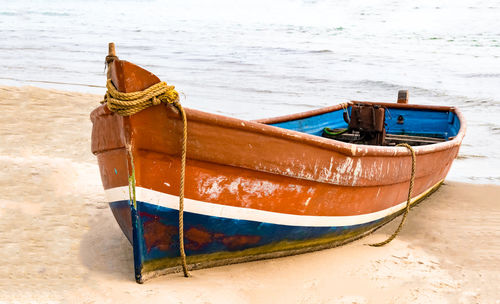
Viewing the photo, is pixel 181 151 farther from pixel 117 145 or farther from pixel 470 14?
pixel 470 14

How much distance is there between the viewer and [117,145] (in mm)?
3078

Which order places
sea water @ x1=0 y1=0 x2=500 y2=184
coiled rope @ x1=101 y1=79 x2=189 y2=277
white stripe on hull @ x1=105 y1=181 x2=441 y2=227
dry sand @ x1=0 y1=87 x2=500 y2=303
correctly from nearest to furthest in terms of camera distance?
coiled rope @ x1=101 y1=79 x2=189 y2=277 < white stripe on hull @ x1=105 y1=181 x2=441 y2=227 < dry sand @ x1=0 y1=87 x2=500 y2=303 < sea water @ x1=0 y1=0 x2=500 y2=184

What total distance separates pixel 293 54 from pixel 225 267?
65.9 feet

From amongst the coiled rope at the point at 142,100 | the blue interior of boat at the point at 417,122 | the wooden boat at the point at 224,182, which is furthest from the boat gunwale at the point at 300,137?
the blue interior of boat at the point at 417,122

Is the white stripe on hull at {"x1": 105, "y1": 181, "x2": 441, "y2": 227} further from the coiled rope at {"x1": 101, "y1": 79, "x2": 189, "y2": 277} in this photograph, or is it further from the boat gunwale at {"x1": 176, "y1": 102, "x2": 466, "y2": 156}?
the boat gunwale at {"x1": 176, "y1": 102, "x2": 466, "y2": 156}

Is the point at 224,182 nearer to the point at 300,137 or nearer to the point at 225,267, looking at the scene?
the point at 300,137

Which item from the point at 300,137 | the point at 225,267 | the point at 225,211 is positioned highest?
the point at 300,137

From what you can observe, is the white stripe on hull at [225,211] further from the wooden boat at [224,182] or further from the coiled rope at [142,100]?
the coiled rope at [142,100]

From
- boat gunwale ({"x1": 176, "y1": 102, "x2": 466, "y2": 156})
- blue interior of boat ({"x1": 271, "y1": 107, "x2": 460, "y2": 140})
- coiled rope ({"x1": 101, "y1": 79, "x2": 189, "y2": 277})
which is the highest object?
coiled rope ({"x1": 101, "y1": 79, "x2": 189, "y2": 277})

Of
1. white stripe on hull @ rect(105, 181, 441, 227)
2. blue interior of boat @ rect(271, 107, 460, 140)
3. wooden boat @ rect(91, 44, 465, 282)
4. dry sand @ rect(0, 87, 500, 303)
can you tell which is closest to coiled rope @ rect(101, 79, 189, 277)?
wooden boat @ rect(91, 44, 465, 282)

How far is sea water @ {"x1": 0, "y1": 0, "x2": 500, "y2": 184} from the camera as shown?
1281 cm

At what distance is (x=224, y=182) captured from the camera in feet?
10.3

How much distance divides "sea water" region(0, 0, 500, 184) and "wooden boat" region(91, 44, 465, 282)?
0.46m

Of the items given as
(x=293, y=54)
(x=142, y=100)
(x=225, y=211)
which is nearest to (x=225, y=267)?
(x=225, y=211)
